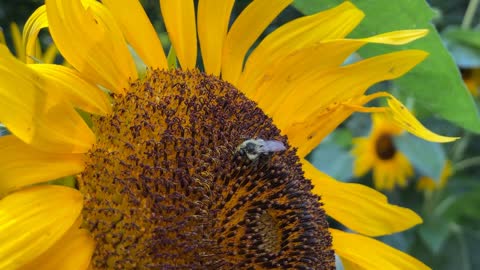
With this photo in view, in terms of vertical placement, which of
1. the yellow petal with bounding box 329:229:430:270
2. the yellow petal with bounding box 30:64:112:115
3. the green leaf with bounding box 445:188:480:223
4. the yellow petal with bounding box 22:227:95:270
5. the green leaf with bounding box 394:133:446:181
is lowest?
the green leaf with bounding box 445:188:480:223

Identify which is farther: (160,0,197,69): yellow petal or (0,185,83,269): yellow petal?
(160,0,197,69): yellow petal

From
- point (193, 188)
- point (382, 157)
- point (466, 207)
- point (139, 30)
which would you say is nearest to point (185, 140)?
point (193, 188)

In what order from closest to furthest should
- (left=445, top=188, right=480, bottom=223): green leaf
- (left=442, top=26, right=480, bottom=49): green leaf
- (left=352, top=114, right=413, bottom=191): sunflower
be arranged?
(left=442, top=26, right=480, bottom=49): green leaf
(left=445, top=188, right=480, bottom=223): green leaf
(left=352, top=114, right=413, bottom=191): sunflower

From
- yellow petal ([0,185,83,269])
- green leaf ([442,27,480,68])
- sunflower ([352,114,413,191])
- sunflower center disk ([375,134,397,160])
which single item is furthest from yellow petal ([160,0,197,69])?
sunflower center disk ([375,134,397,160])

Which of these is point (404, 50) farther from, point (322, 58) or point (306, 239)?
point (306, 239)

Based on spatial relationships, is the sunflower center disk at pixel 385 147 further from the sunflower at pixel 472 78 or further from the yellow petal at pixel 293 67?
the yellow petal at pixel 293 67

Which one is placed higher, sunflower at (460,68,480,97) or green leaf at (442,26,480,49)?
green leaf at (442,26,480,49)

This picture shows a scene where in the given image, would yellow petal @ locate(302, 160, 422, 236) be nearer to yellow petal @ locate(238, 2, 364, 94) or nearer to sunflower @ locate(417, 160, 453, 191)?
yellow petal @ locate(238, 2, 364, 94)

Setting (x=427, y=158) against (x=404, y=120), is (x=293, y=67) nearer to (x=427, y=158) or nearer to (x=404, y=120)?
(x=404, y=120)
